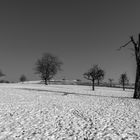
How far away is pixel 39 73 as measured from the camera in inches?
1966

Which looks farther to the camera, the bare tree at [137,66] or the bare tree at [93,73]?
the bare tree at [93,73]

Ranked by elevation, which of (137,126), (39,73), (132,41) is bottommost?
(137,126)

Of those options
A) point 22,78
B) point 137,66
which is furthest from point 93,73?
point 22,78

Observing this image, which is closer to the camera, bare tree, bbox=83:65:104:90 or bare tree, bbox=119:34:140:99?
bare tree, bbox=119:34:140:99

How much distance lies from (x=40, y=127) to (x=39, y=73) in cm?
4439

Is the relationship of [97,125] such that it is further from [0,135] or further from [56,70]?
[56,70]

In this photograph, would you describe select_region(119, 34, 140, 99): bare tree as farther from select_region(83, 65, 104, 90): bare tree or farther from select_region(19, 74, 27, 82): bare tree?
select_region(19, 74, 27, 82): bare tree

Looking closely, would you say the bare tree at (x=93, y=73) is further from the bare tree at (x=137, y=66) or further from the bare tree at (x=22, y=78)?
the bare tree at (x=22, y=78)

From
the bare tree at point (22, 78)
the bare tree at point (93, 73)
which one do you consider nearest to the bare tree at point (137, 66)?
the bare tree at point (93, 73)

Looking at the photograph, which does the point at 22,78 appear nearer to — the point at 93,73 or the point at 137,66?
the point at 93,73

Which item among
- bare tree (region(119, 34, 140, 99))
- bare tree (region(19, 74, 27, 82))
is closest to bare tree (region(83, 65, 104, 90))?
bare tree (region(119, 34, 140, 99))

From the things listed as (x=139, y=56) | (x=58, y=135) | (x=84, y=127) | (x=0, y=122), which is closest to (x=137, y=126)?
(x=84, y=127)

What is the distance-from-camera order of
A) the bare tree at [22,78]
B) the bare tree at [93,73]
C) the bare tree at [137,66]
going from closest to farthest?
the bare tree at [137,66] → the bare tree at [93,73] → the bare tree at [22,78]

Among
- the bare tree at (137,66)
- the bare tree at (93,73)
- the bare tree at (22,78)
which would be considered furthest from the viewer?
the bare tree at (22,78)
